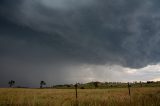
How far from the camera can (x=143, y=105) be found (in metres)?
11.8

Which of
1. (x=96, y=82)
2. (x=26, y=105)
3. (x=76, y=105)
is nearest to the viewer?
(x=26, y=105)

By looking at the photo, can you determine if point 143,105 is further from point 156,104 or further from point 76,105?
point 76,105

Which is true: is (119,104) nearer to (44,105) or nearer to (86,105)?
(86,105)

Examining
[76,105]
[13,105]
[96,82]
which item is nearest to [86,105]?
[76,105]

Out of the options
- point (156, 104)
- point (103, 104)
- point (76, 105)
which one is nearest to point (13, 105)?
point (76, 105)

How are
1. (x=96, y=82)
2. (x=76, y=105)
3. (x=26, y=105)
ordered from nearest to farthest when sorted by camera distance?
(x=26, y=105) → (x=76, y=105) → (x=96, y=82)

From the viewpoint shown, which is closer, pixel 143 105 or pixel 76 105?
pixel 143 105

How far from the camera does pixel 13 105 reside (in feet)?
40.1

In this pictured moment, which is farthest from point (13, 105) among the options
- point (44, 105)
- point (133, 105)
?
point (133, 105)

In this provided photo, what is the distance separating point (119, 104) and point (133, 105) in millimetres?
945

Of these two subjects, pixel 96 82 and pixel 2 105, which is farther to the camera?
pixel 96 82

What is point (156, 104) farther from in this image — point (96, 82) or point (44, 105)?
point (96, 82)

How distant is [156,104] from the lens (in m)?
11.7

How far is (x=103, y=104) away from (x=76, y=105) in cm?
180
